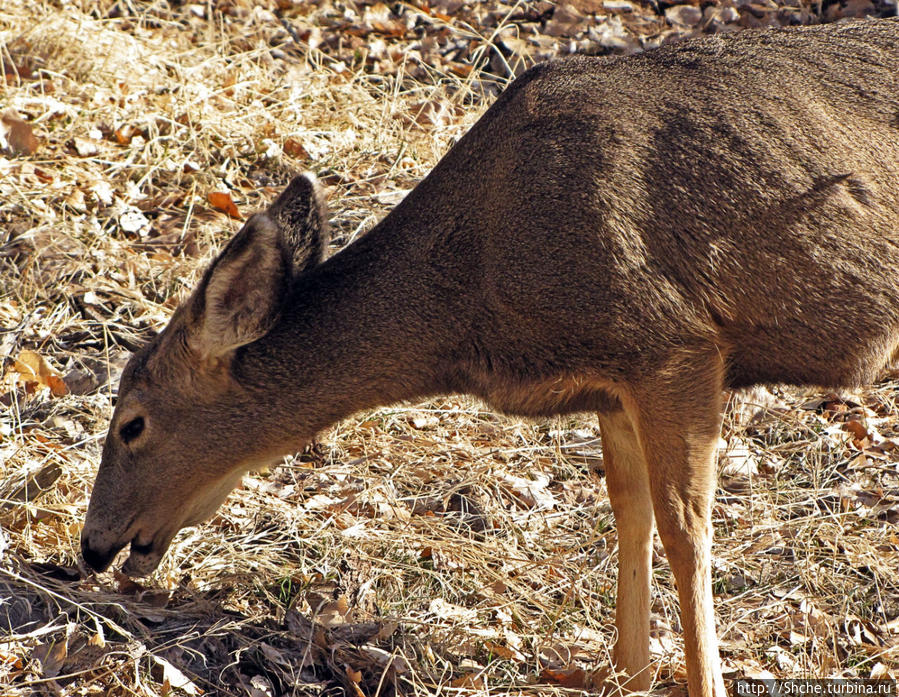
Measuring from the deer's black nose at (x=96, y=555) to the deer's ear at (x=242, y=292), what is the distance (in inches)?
36.9

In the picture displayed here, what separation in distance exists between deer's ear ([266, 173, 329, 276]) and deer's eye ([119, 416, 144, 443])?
892 mm

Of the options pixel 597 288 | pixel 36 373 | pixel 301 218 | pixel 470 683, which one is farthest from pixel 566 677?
pixel 36 373

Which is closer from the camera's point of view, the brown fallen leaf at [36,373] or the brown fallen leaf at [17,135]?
the brown fallen leaf at [36,373]

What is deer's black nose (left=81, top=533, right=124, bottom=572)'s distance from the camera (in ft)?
15.6

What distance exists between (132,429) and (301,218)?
3.70 ft

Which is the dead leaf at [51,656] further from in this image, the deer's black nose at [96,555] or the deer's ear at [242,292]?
the deer's ear at [242,292]

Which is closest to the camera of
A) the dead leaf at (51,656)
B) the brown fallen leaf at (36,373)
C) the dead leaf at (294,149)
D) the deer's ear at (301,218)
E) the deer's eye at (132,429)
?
the dead leaf at (51,656)

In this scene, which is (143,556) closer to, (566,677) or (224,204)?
(566,677)

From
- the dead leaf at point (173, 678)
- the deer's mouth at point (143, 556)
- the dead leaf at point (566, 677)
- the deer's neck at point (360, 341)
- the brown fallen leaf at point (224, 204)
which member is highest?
the brown fallen leaf at point (224, 204)

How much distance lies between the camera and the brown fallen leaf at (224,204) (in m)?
7.79

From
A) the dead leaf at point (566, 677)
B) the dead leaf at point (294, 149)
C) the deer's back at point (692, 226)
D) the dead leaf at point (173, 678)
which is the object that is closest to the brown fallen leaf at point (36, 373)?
the dead leaf at point (173, 678)

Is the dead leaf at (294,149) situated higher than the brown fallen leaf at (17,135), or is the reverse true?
the brown fallen leaf at (17,135)

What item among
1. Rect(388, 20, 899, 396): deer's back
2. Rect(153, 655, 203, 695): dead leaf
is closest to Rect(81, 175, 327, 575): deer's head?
Rect(153, 655, 203, 695): dead leaf

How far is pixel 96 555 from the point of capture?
475 centimetres
